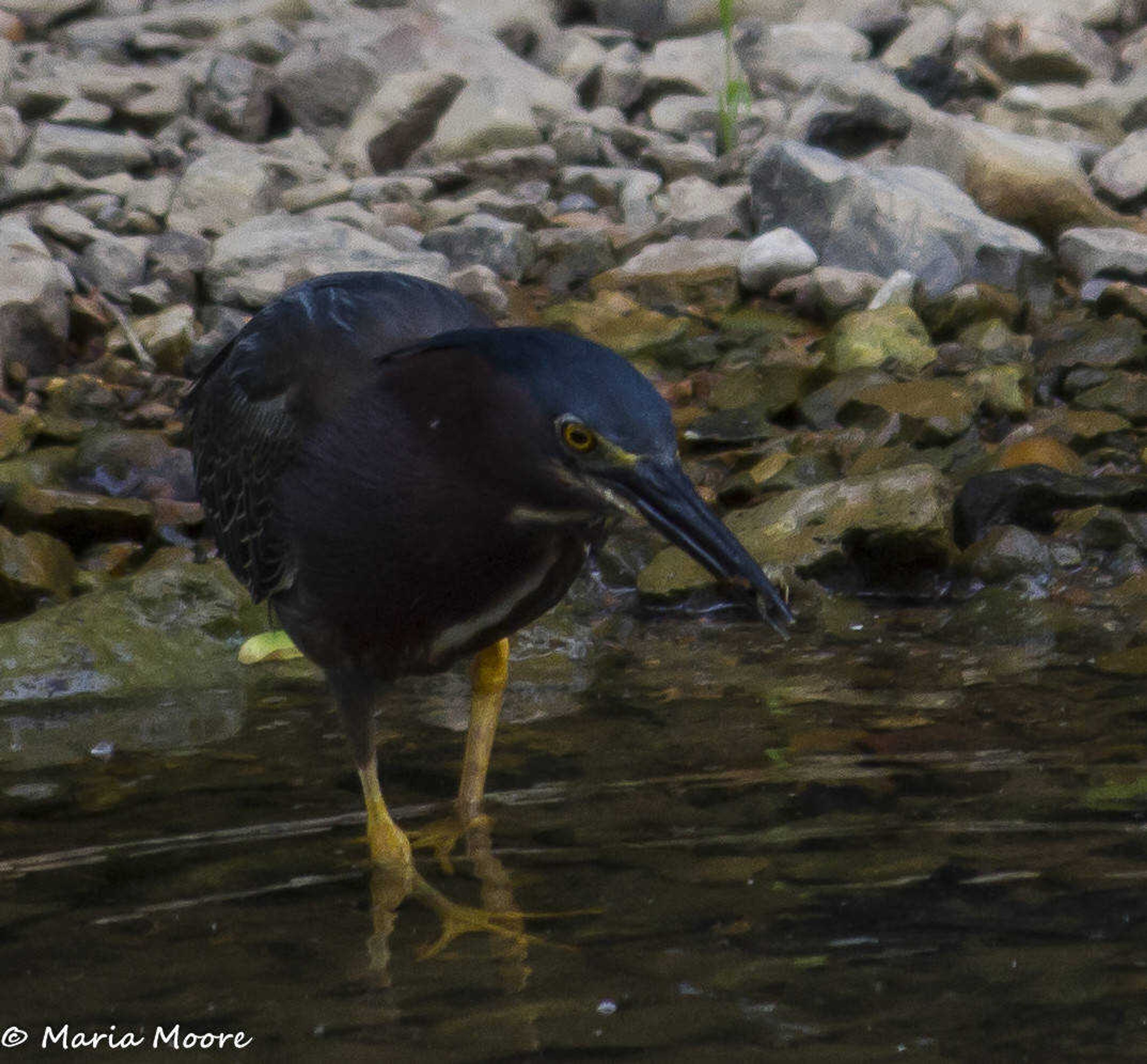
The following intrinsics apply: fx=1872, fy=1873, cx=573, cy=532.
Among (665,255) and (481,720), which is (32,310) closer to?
(665,255)

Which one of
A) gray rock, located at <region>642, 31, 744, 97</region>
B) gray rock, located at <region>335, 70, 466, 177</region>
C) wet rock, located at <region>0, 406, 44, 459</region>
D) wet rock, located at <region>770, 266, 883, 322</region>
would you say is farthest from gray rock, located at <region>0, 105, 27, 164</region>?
wet rock, located at <region>770, 266, 883, 322</region>

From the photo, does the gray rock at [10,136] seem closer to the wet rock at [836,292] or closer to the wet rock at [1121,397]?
the wet rock at [836,292]

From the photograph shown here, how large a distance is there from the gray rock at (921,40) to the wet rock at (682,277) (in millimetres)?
2927

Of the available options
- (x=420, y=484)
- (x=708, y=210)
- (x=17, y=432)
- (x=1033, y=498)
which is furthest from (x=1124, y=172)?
(x=420, y=484)

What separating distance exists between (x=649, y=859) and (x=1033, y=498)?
277 cm

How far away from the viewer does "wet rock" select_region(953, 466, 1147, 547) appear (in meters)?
6.21

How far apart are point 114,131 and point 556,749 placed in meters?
6.23

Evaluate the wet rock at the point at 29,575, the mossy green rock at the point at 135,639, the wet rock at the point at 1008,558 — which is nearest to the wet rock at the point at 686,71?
the wet rock at the point at 1008,558

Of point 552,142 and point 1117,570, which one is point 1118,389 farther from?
point 552,142

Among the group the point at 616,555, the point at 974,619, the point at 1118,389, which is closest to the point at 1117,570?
the point at 974,619

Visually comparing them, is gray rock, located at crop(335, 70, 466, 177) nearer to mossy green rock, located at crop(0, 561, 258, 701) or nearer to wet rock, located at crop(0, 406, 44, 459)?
wet rock, located at crop(0, 406, 44, 459)

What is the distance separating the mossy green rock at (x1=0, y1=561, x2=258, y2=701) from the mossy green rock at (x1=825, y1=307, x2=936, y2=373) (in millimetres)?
2675

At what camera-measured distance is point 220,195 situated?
8805mm

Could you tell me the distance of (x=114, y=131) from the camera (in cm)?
991
